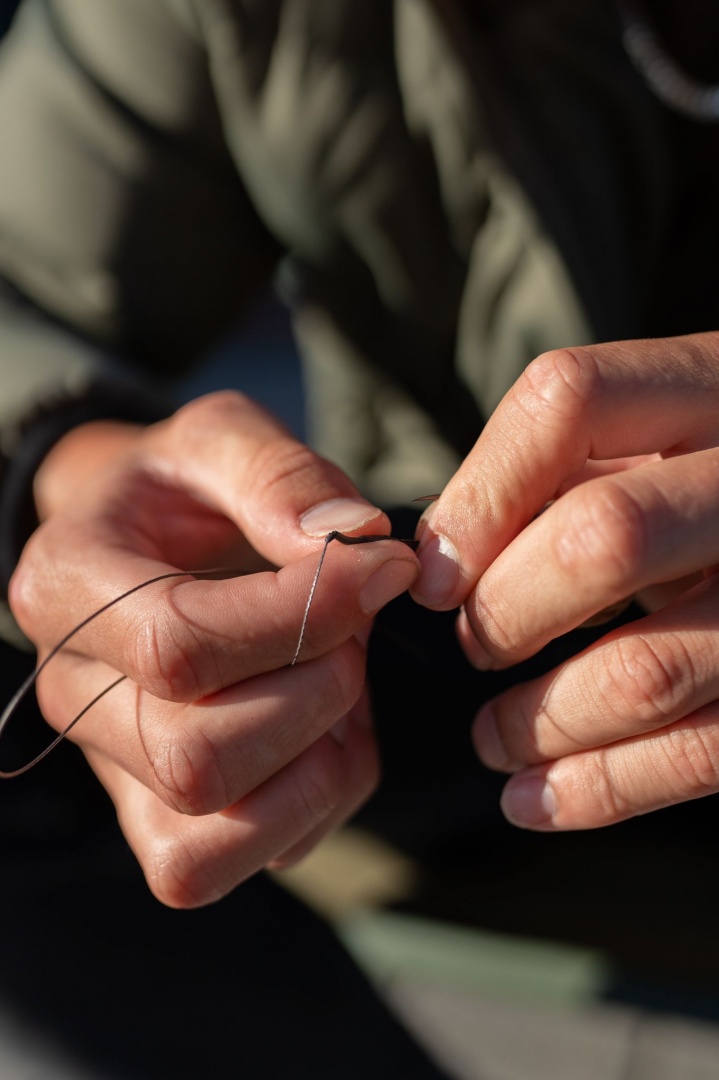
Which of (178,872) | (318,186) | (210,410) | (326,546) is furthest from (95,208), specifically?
(178,872)

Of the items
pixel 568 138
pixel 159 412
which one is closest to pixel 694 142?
pixel 568 138

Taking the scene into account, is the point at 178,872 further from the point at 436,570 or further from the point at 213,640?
the point at 436,570

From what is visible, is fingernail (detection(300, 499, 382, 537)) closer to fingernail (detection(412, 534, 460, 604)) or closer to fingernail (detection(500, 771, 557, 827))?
fingernail (detection(412, 534, 460, 604))

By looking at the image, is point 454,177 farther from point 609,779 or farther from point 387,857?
point 387,857

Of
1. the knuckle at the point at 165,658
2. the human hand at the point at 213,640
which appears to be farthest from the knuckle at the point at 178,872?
the knuckle at the point at 165,658

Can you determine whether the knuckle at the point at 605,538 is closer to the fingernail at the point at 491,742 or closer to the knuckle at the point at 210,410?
the fingernail at the point at 491,742

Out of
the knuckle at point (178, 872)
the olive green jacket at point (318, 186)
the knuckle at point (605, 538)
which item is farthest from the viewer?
the olive green jacket at point (318, 186)
